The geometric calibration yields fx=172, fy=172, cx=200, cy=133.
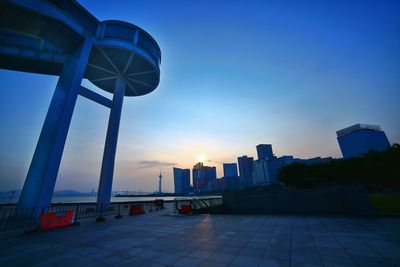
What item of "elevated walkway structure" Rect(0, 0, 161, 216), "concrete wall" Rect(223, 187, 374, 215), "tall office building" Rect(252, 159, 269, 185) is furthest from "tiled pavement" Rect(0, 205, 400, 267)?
"tall office building" Rect(252, 159, 269, 185)

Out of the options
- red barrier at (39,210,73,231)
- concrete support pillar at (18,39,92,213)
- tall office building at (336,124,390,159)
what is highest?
tall office building at (336,124,390,159)

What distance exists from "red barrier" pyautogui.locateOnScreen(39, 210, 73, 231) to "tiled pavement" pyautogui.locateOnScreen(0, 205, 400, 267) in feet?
3.66

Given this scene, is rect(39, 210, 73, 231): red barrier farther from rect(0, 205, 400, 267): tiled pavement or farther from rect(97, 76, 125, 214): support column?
rect(97, 76, 125, 214): support column

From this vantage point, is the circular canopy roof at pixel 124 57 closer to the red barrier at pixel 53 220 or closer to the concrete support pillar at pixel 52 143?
the concrete support pillar at pixel 52 143

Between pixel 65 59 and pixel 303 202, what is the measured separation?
2963cm

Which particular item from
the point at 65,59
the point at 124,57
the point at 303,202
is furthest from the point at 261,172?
the point at 65,59

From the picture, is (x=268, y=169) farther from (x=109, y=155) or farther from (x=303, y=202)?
(x=109, y=155)

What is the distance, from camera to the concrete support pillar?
48.0 ft

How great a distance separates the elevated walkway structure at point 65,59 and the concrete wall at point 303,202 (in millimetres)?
12076

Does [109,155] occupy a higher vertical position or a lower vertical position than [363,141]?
lower

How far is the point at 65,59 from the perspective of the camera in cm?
2123

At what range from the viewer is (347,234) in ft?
23.2

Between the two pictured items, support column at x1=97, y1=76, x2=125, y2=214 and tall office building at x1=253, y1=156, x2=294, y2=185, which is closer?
support column at x1=97, y1=76, x2=125, y2=214

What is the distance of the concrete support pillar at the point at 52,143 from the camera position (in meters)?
14.6
